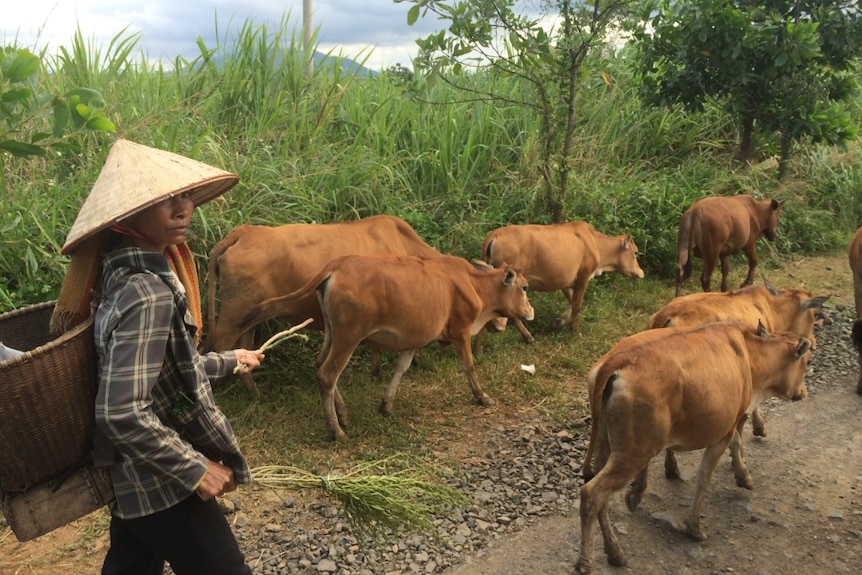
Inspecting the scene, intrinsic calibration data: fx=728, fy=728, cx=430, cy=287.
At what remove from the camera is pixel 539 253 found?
7094 millimetres

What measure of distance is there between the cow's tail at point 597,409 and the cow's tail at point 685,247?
466 cm

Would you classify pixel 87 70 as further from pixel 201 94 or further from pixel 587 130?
pixel 587 130

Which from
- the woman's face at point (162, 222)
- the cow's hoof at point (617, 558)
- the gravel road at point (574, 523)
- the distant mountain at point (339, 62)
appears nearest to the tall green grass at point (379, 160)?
the distant mountain at point (339, 62)

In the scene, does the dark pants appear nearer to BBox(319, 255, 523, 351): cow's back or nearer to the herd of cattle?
the herd of cattle

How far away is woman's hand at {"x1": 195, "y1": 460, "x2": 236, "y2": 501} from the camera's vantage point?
2.27m

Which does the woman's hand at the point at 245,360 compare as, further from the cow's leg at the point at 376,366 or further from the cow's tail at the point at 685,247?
the cow's tail at the point at 685,247

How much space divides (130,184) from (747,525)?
3.82 metres

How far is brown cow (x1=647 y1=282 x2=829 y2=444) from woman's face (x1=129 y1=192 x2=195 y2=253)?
11.2 feet

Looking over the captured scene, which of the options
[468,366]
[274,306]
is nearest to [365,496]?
[274,306]

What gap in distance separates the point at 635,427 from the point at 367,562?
5.09ft

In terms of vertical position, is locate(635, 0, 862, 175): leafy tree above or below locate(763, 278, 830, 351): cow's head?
above

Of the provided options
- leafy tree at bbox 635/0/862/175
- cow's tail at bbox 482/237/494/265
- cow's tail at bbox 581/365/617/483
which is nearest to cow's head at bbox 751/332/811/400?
cow's tail at bbox 581/365/617/483

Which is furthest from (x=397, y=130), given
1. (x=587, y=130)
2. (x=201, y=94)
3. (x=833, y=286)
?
(x=833, y=286)

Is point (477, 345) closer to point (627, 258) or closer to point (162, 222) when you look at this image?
point (627, 258)
